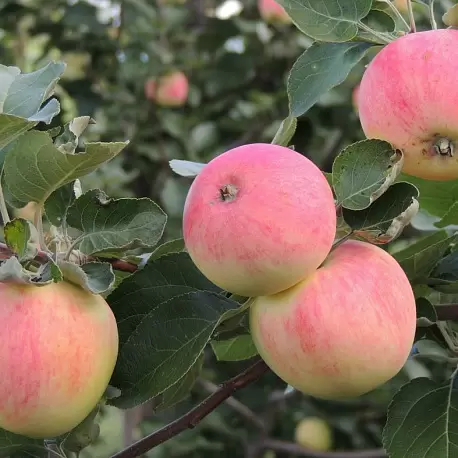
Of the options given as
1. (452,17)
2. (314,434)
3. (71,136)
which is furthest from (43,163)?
(314,434)

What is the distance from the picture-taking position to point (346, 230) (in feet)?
2.32

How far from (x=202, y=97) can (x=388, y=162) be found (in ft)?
5.91

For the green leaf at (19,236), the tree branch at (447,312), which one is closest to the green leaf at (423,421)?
the tree branch at (447,312)

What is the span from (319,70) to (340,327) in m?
0.29

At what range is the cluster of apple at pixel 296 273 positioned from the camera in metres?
0.61

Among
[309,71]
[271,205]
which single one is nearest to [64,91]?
[309,71]

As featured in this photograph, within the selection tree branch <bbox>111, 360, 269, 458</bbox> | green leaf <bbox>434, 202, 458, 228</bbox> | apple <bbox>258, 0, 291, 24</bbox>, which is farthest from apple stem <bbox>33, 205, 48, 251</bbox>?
apple <bbox>258, 0, 291, 24</bbox>

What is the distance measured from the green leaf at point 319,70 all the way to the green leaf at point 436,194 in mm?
221

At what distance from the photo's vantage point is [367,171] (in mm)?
681

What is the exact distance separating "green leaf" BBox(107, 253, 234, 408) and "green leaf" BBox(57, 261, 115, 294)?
91mm

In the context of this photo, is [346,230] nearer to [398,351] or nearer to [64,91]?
[398,351]

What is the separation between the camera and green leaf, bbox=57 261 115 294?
0.62m

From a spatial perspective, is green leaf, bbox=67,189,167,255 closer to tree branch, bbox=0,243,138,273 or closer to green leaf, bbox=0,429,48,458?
tree branch, bbox=0,243,138,273

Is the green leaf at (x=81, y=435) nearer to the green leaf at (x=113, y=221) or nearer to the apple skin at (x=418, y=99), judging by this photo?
the green leaf at (x=113, y=221)
